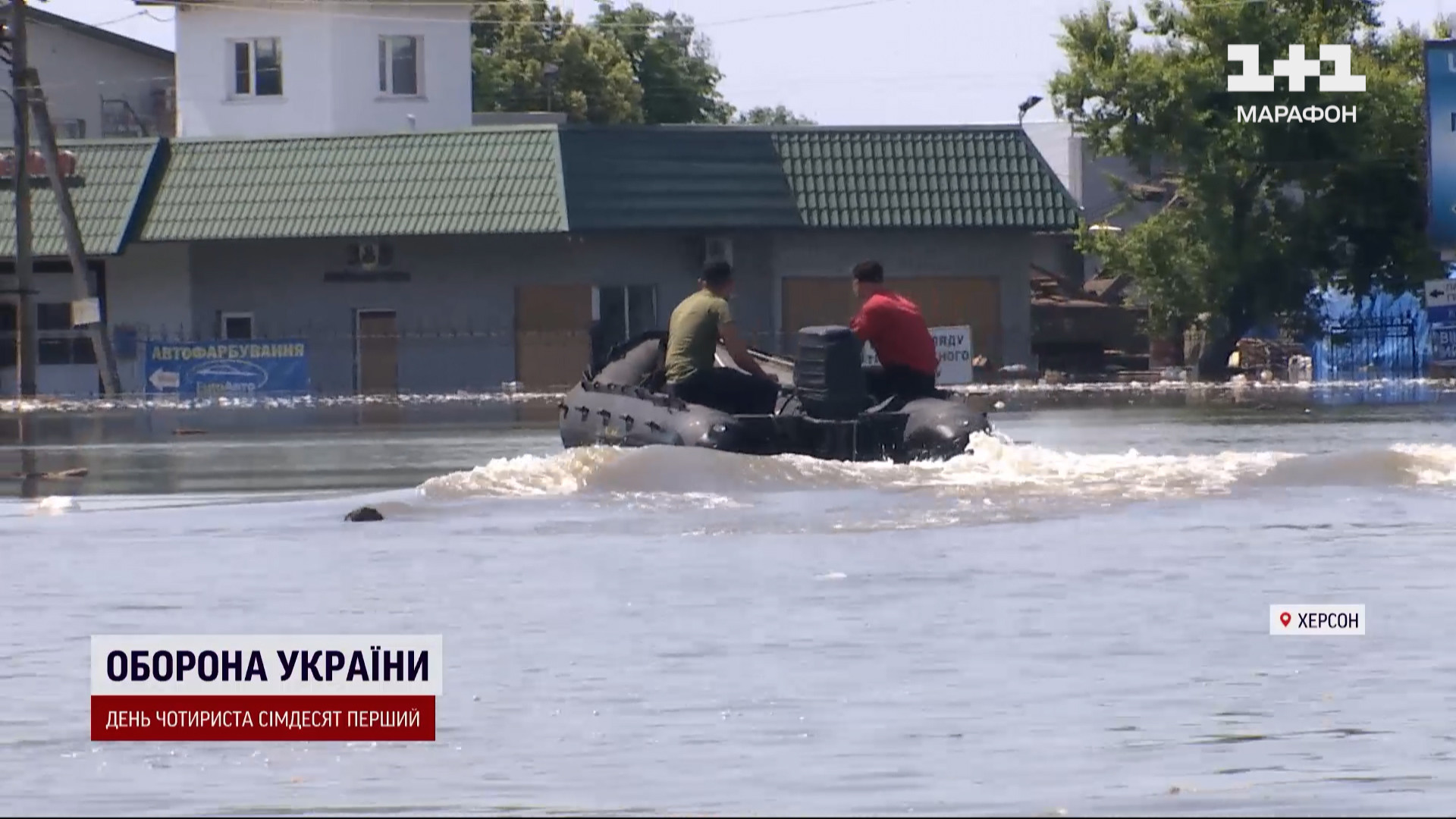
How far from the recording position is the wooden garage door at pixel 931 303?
1863 inches

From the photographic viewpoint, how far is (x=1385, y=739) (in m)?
8.58

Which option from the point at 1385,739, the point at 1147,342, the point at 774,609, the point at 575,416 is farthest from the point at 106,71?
the point at 1385,739

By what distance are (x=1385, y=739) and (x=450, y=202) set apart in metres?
38.7

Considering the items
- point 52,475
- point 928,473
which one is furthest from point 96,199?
point 928,473

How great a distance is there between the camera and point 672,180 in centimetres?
4644

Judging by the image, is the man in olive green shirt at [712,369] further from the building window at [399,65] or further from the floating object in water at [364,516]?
the building window at [399,65]

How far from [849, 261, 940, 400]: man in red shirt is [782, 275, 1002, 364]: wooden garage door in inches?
1038

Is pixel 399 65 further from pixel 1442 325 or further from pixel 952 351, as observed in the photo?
pixel 1442 325

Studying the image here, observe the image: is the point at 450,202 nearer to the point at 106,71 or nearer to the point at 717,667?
the point at 106,71

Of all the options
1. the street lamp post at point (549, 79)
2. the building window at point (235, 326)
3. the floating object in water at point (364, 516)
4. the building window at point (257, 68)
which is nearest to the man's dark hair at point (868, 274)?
the floating object in water at point (364, 516)

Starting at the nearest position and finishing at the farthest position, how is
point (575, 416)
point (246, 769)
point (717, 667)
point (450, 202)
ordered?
point (246, 769) < point (717, 667) < point (575, 416) < point (450, 202)

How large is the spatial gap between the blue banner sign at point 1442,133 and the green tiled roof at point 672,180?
1050cm

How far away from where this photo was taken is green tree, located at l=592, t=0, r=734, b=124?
3098 inches

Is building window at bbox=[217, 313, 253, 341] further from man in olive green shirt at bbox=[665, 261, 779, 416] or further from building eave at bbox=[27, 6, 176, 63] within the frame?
man in olive green shirt at bbox=[665, 261, 779, 416]
